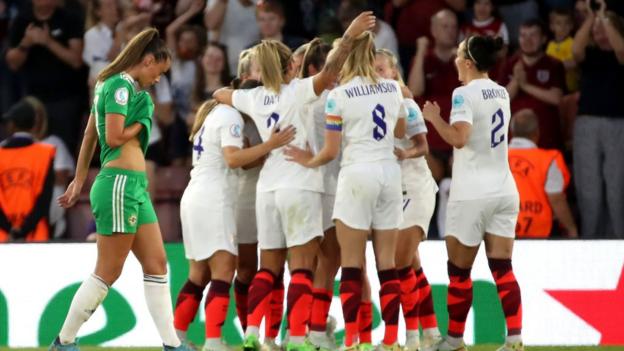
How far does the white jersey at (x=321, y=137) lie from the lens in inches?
415

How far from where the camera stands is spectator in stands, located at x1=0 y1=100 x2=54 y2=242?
14047 mm

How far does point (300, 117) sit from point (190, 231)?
1.13 meters

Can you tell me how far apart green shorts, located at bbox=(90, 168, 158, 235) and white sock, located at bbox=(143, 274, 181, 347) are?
38 centimetres

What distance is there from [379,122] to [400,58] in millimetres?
5427

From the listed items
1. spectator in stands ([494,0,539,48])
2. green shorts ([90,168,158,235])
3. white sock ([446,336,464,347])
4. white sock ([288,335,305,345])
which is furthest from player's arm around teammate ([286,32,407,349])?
spectator in stands ([494,0,539,48])

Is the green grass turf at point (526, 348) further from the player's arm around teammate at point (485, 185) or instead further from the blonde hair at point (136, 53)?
the blonde hair at point (136, 53)

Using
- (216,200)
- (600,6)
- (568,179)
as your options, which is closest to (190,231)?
(216,200)

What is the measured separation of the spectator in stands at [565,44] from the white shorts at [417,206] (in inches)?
184

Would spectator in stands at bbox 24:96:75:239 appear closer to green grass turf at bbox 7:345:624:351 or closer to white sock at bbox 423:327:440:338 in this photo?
green grass turf at bbox 7:345:624:351

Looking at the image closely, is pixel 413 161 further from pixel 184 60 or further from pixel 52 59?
pixel 52 59

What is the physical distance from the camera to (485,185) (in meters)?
10.3

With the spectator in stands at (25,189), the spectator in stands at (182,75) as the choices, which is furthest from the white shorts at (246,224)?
the spectator in stands at (182,75)

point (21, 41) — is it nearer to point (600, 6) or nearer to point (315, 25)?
point (315, 25)

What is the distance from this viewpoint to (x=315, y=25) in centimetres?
1541
